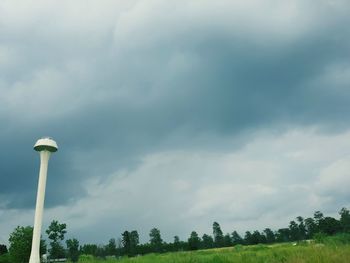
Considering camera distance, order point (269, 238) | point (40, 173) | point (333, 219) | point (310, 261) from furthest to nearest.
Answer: point (269, 238) < point (333, 219) < point (40, 173) < point (310, 261)

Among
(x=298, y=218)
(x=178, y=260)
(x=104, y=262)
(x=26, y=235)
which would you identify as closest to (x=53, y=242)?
(x=26, y=235)

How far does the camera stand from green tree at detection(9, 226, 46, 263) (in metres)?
57.7

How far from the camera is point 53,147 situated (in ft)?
108

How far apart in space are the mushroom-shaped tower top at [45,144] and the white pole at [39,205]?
0.99 ft

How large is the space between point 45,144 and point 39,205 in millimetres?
4859

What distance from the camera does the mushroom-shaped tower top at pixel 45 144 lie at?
32.5 m

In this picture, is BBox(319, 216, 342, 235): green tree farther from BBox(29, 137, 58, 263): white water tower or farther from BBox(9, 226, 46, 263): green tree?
BBox(29, 137, 58, 263): white water tower

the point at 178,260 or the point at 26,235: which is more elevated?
the point at 26,235

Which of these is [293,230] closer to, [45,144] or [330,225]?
[330,225]

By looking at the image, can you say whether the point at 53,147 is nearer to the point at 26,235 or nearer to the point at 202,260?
the point at 202,260

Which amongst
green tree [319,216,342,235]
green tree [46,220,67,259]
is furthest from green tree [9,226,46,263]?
green tree [319,216,342,235]

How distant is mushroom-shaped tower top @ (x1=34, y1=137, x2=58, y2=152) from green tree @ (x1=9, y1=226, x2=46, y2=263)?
30372 millimetres

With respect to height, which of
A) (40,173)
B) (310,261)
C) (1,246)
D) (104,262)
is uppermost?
(1,246)

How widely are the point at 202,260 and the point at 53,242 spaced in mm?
57005
